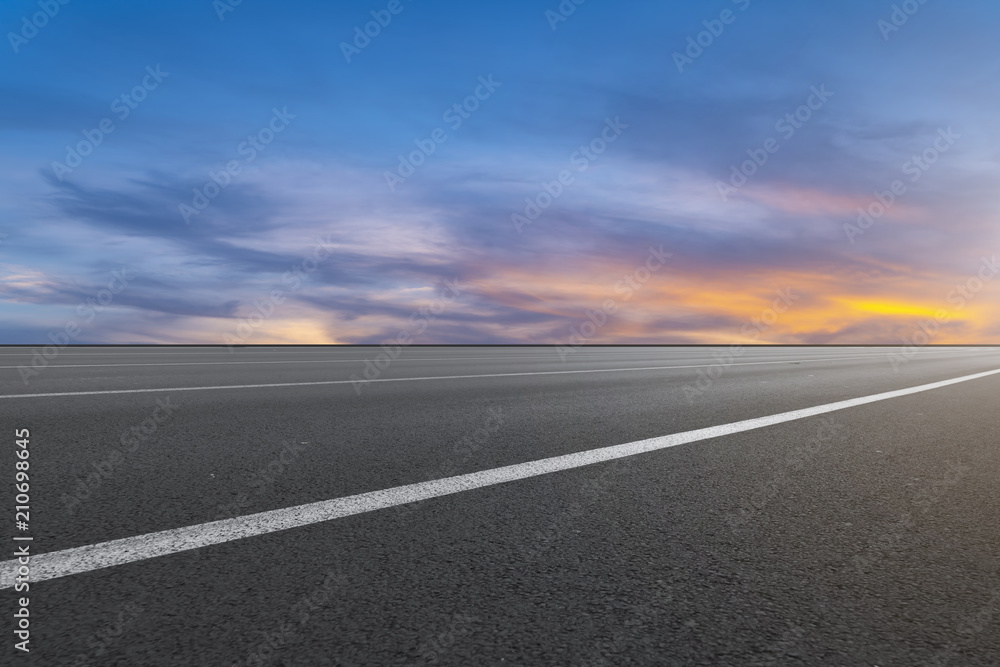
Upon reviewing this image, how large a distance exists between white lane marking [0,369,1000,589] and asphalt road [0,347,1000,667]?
0.16ft

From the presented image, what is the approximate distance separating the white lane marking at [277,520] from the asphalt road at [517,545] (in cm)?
5

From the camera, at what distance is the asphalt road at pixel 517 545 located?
214 cm

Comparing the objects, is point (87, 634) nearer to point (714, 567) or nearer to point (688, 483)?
point (714, 567)

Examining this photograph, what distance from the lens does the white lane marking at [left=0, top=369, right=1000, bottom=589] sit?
2.76m

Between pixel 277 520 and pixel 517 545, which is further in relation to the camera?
pixel 277 520

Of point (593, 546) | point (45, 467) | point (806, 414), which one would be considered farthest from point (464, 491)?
point (806, 414)

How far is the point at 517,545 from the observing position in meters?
3.02

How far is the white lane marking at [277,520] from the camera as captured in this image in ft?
9.06

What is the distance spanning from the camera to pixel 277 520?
11.0 feet

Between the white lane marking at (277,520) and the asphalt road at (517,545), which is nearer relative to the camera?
the asphalt road at (517,545)

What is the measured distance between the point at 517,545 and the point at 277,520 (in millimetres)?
1163

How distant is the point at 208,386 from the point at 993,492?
29.4 ft

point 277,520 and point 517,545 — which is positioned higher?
point 277,520

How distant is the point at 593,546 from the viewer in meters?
3.03
